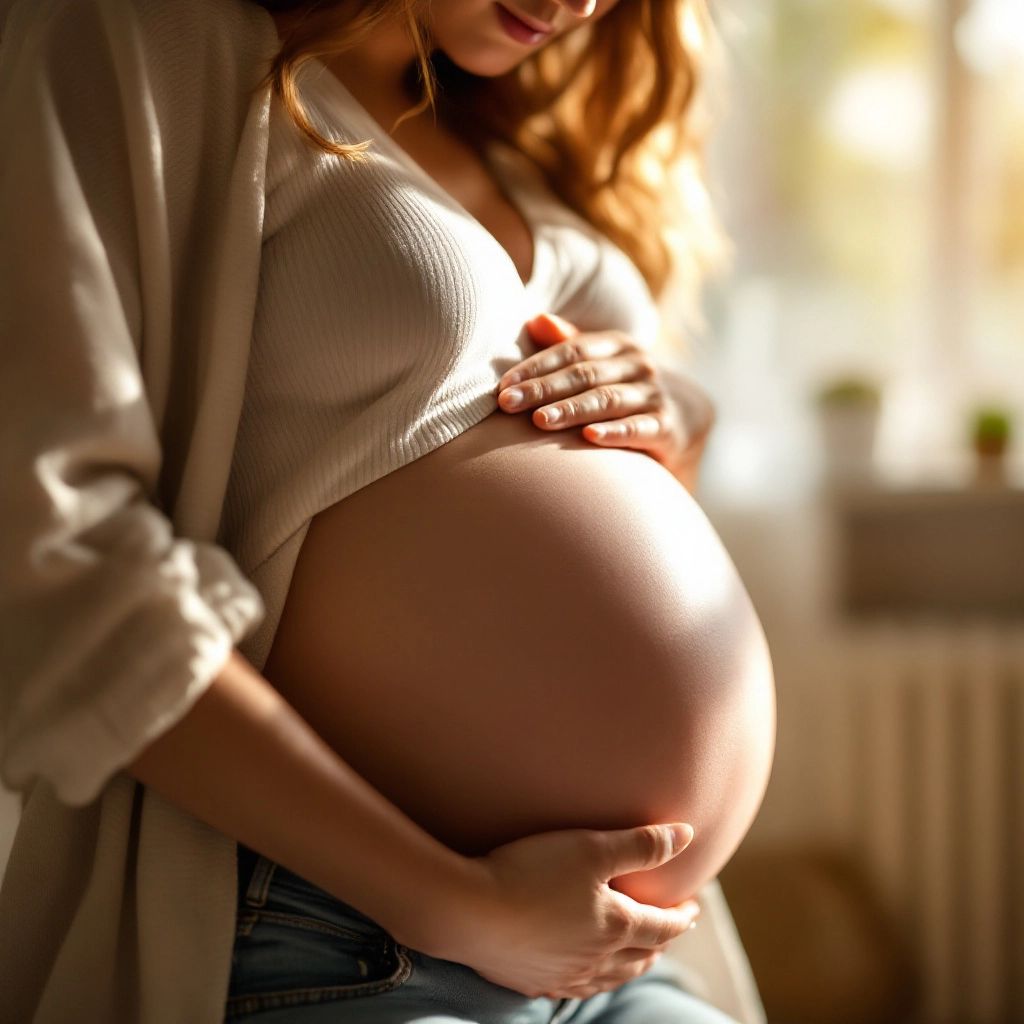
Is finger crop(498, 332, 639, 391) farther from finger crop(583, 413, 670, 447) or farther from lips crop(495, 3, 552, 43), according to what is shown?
lips crop(495, 3, 552, 43)

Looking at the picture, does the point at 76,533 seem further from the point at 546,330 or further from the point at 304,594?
the point at 546,330

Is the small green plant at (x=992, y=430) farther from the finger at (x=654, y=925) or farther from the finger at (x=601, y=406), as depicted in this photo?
the finger at (x=654, y=925)

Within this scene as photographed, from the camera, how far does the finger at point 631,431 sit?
825 mm

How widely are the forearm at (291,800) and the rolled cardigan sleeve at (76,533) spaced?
0.09 feet

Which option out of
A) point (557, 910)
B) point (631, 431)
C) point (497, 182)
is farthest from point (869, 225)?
point (557, 910)

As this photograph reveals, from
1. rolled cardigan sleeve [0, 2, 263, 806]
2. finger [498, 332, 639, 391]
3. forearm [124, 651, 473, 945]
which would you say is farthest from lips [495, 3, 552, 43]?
forearm [124, 651, 473, 945]

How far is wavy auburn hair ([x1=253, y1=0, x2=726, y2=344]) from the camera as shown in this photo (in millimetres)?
1071

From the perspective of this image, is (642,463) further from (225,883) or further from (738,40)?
(738,40)

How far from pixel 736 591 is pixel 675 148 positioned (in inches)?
20.6

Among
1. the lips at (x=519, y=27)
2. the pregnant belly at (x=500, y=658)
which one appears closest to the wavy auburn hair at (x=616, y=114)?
the lips at (x=519, y=27)

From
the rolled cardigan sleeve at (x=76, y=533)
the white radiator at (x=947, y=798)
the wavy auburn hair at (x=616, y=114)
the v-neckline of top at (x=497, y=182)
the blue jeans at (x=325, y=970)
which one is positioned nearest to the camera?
the rolled cardigan sleeve at (x=76, y=533)

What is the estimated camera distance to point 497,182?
3.22 feet

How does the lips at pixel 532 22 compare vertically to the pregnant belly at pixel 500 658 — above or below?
above

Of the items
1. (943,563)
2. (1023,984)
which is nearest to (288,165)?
(943,563)
